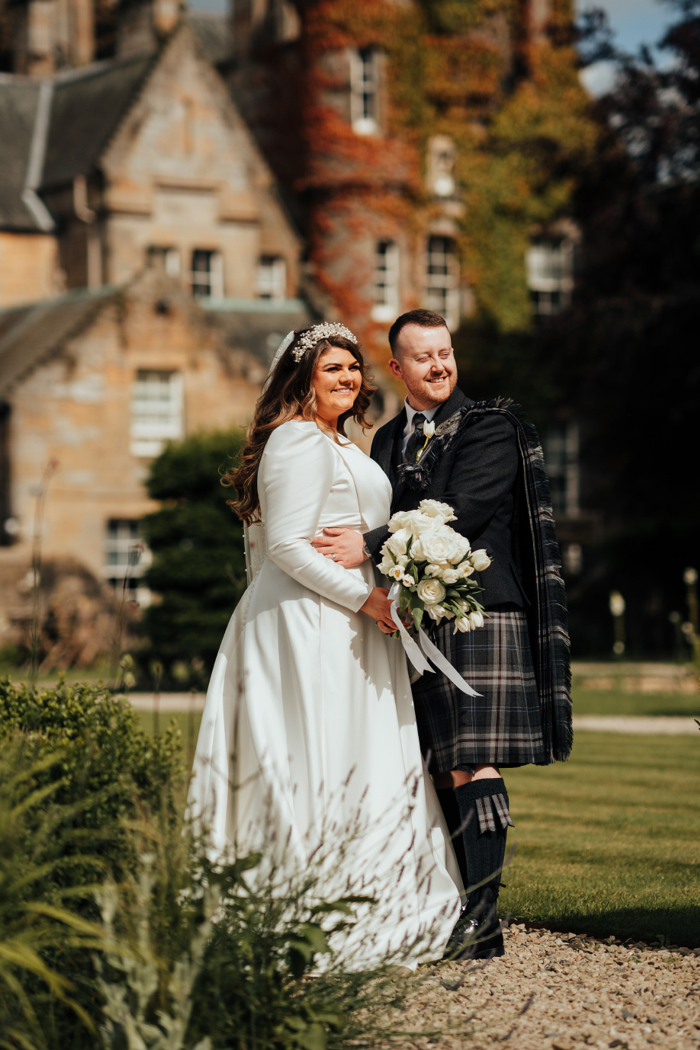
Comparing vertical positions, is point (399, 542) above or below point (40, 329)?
below

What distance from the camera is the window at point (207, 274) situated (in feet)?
94.1

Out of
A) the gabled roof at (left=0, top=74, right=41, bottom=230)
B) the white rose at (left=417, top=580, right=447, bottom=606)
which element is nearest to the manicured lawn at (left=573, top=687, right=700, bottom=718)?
the white rose at (left=417, top=580, right=447, bottom=606)

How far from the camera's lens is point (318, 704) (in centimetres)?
446

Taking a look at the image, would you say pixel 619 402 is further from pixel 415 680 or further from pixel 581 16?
pixel 415 680

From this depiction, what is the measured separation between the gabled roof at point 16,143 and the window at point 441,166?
28.3 feet

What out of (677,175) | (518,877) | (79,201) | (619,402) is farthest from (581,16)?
(518,877)

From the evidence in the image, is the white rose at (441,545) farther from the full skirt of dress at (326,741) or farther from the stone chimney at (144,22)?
the stone chimney at (144,22)

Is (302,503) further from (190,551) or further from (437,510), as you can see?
(190,551)

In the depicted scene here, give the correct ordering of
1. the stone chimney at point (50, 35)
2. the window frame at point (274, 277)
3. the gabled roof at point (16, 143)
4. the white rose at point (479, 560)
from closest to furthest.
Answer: the white rose at point (479, 560)
the gabled roof at point (16, 143)
the window frame at point (274, 277)
the stone chimney at point (50, 35)

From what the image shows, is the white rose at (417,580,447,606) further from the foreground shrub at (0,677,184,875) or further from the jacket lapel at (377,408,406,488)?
the foreground shrub at (0,677,184,875)

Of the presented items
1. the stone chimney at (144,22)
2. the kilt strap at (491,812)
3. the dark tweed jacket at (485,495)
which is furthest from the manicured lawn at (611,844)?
the stone chimney at (144,22)

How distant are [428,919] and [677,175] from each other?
1932 centimetres

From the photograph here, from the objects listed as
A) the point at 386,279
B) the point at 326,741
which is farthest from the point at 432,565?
the point at 386,279

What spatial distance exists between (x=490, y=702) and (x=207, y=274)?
2509cm
